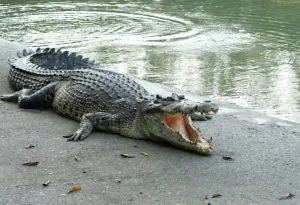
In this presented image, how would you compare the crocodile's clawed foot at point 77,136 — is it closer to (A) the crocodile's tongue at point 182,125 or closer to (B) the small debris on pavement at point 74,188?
(A) the crocodile's tongue at point 182,125

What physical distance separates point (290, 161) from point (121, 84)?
5.54 feet

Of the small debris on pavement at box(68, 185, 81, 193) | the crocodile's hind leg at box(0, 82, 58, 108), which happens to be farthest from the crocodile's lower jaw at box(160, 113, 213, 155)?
the crocodile's hind leg at box(0, 82, 58, 108)

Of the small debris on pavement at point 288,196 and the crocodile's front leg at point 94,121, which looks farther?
the crocodile's front leg at point 94,121

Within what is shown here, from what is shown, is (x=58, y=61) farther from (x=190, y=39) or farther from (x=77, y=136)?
(x=190, y=39)

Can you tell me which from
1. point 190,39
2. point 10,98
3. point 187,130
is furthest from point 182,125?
point 190,39

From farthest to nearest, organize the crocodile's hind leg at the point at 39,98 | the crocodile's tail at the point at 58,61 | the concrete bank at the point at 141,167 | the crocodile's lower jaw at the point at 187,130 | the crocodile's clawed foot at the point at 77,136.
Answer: the crocodile's tail at the point at 58,61 → the crocodile's hind leg at the point at 39,98 → the crocodile's clawed foot at the point at 77,136 → the crocodile's lower jaw at the point at 187,130 → the concrete bank at the point at 141,167

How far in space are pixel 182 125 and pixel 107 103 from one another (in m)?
0.80

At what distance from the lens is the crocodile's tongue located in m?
4.36

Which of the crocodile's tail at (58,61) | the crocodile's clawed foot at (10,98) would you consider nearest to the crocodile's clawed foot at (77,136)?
the crocodile's clawed foot at (10,98)

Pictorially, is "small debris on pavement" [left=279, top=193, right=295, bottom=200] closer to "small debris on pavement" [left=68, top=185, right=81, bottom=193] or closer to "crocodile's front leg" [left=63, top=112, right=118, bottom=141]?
"small debris on pavement" [left=68, top=185, right=81, bottom=193]

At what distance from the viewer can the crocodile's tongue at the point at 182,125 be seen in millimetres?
4363

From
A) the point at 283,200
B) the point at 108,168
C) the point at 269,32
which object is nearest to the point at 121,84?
the point at 108,168

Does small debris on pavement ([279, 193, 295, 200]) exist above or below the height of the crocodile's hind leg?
below

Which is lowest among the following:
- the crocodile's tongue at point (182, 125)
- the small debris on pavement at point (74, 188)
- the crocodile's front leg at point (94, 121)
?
the small debris on pavement at point (74, 188)
